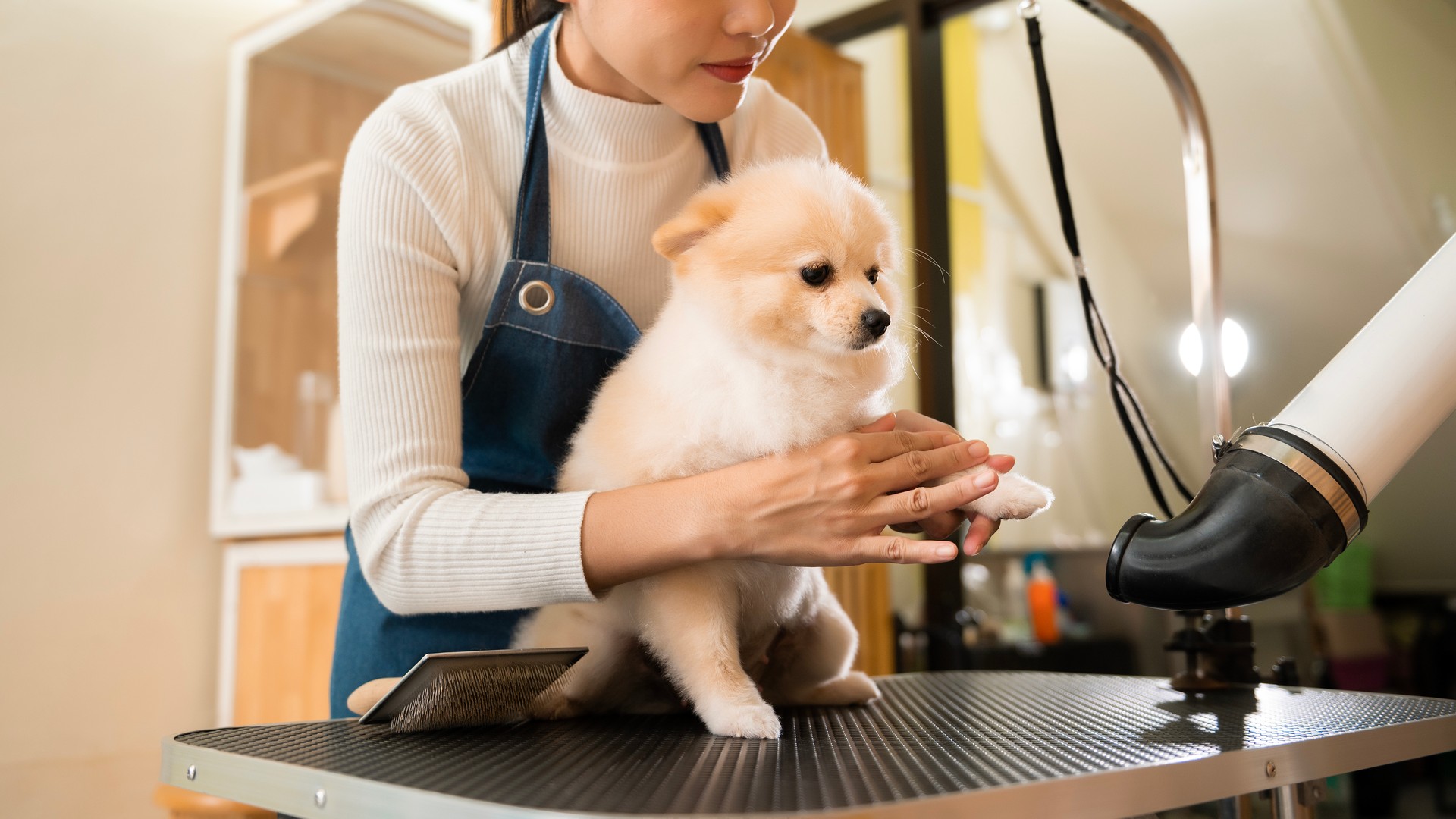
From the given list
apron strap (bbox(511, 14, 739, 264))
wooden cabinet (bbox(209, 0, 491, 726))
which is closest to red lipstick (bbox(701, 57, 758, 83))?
apron strap (bbox(511, 14, 739, 264))

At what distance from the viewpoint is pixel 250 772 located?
2.24 feet

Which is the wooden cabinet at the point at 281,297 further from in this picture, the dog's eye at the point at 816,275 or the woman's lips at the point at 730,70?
the dog's eye at the point at 816,275

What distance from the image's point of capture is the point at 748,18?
0.95m

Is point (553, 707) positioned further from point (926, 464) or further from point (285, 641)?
point (285, 641)

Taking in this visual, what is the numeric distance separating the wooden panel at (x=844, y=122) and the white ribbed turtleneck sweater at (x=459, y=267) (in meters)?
1.44

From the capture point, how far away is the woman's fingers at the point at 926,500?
2.64ft

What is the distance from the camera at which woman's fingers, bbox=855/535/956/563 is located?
0.76 meters

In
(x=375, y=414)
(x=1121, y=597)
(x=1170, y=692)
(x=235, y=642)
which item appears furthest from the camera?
(x=235, y=642)

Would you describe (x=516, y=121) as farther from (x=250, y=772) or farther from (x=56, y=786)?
(x=56, y=786)

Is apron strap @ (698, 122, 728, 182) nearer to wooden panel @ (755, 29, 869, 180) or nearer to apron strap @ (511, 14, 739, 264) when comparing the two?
apron strap @ (511, 14, 739, 264)

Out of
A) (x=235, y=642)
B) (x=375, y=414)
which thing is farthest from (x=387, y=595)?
(x=235, y=642)

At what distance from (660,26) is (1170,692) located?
0.90 meters

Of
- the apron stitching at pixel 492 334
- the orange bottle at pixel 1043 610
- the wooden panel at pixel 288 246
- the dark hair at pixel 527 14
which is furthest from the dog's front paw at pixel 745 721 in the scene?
the orange bottle at pixel 1043 610

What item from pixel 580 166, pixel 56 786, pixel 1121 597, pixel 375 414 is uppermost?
pixel 580 166
